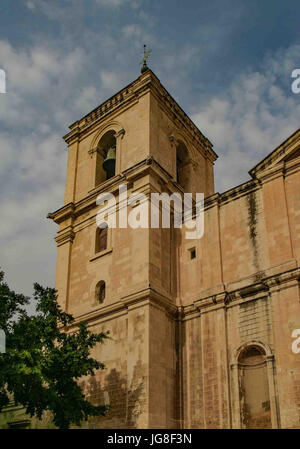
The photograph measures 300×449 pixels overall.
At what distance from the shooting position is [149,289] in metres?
18.6

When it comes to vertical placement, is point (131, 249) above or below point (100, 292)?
above

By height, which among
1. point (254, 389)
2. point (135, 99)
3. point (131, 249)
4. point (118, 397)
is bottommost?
point (118, 397)

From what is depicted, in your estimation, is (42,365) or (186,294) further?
(186,294)

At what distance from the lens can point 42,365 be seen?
15.1 m

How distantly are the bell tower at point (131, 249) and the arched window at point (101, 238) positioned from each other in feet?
0.15

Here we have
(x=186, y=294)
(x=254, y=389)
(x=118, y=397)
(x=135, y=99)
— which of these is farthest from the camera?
(x=135, y=99)

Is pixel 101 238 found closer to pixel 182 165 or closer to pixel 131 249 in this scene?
pixel 131 249

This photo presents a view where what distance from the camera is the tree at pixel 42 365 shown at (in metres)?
14.9

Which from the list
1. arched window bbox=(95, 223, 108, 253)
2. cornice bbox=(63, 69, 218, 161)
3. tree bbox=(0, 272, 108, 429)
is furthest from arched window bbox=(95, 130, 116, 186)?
tree bbox=(0, 272, 108, 429)

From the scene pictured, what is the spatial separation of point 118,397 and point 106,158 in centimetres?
1142

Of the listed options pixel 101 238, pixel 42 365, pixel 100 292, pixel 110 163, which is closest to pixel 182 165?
pixel 110 163

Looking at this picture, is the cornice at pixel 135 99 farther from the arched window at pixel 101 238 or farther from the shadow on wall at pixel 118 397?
the shadow on wall at pixel 118 397
